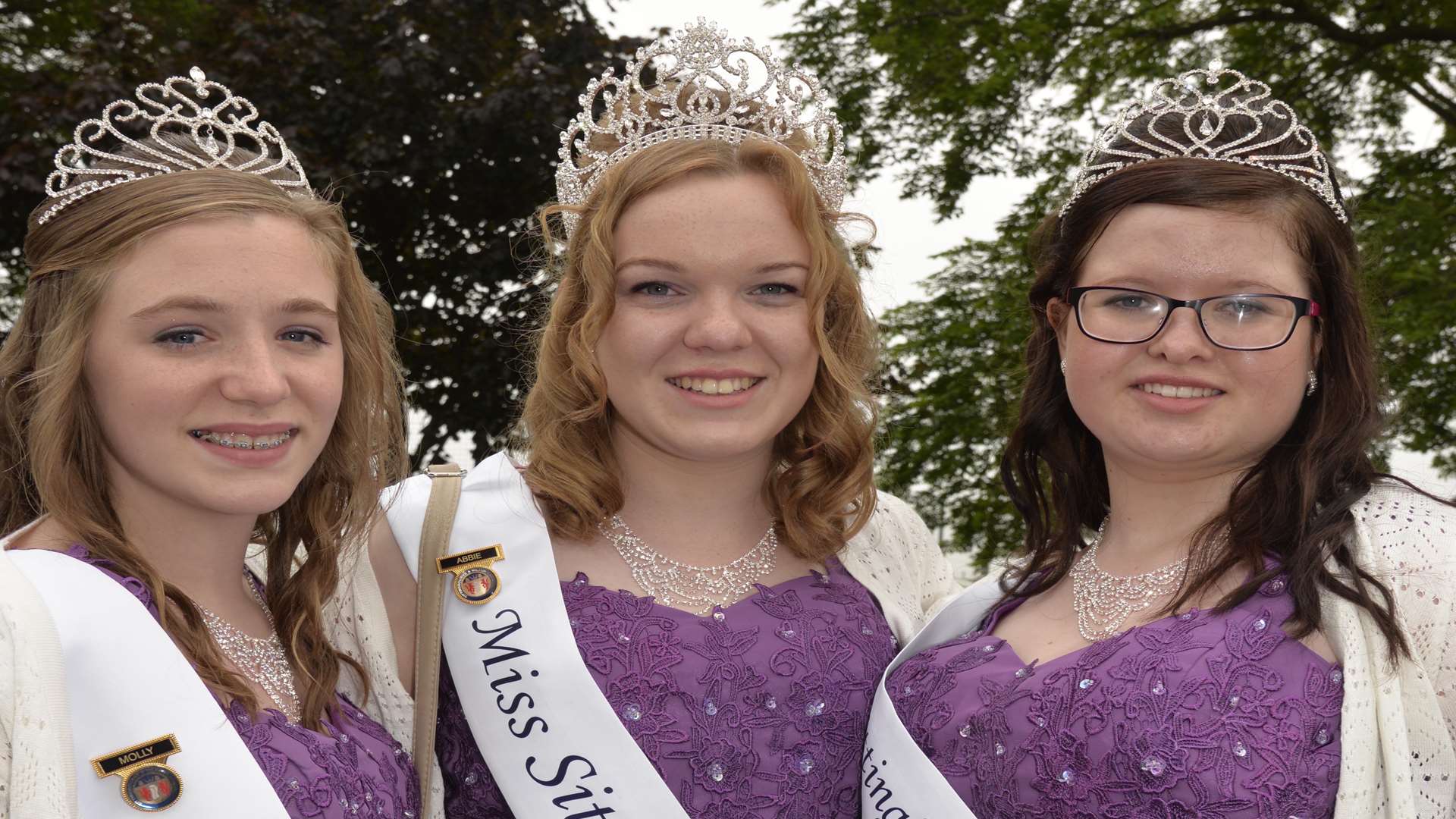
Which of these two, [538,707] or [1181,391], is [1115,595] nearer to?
[1181,391]

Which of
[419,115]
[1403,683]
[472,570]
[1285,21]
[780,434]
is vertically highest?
[1285,21]

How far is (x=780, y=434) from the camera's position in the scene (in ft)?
9.32

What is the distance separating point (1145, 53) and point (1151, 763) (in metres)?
5.72

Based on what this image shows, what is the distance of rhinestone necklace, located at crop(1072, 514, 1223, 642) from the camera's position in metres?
2.34

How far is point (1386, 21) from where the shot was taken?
714cm

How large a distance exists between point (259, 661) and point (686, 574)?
32.0 inches

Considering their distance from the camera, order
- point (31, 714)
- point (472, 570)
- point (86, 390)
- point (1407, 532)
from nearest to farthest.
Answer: point (31, 714) < point (86, 390) < point (1407, 532) < point (472, 570)

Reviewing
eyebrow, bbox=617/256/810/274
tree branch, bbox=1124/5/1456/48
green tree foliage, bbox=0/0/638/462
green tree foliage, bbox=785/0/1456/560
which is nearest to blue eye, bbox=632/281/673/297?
eyebrow, bbox=617/256/810/274

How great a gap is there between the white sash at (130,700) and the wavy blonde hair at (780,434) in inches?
33.2

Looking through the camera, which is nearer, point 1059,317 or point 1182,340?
point 1182,340

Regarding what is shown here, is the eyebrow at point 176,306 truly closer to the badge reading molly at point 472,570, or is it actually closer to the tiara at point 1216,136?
the badge reading molly at point 472,570

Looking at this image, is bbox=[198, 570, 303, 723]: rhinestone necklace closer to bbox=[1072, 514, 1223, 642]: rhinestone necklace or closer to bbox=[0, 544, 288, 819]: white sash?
bbox=[0, 544, 288, 819]: white sash

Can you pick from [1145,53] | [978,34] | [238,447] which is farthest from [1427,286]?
[238,447]

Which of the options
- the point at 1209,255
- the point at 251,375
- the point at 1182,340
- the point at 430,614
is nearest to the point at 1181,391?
the point at 1182,340
